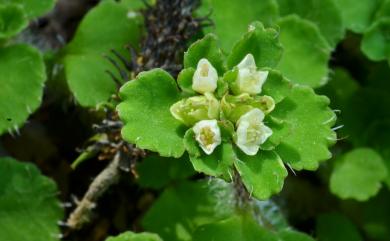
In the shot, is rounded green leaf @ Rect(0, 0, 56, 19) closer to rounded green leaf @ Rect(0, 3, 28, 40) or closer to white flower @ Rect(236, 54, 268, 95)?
rounded green leaf @ Rect(0, 3, 28, 40)

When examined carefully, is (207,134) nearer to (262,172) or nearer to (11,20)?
(262,172)

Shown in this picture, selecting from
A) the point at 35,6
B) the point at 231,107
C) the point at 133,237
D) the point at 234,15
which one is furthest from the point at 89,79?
the point at 231,107

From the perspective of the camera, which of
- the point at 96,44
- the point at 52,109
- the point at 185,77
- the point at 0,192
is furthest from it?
the point at 52,109

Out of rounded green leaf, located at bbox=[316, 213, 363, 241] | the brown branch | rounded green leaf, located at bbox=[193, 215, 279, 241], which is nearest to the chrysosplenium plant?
rounded green leaf, located at bbox=[193, 215, 279, 241]

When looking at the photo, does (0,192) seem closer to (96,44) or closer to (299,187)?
(96,44)

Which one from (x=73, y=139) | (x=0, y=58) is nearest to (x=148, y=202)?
(x=73, y=139)

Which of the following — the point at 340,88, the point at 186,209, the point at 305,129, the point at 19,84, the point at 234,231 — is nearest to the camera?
the point at 305,129
